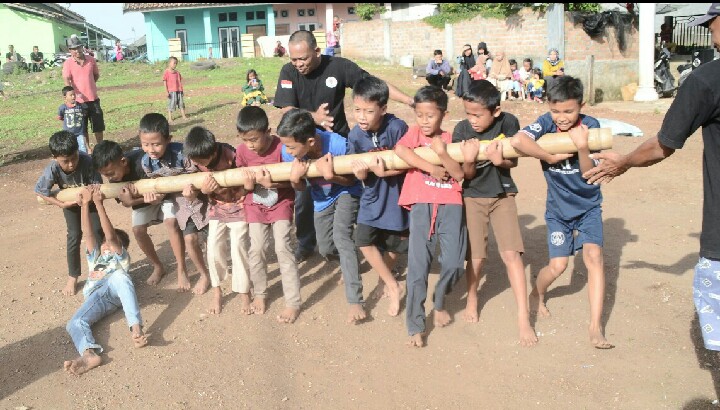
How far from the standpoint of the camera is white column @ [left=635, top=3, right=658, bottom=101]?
15656mm

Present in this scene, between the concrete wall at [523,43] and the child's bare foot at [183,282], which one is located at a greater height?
the concrete wall at [523,43]

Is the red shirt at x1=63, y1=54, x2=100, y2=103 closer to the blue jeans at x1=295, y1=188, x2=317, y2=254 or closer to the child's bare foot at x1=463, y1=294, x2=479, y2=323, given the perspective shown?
the blue jeans at x1=295, y1=188, x2=317, y2=254

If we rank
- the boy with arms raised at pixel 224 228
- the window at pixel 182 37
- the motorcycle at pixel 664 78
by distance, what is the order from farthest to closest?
the window at pixel 182 37 < the motorcycle at pixel 664 78 < the boy with arms raised at pixel 224 228

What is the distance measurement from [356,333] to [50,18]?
43906 mm

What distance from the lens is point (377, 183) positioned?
15.5 feet

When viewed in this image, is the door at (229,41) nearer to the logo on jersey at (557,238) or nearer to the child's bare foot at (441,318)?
the child's bare foot at (441,318)

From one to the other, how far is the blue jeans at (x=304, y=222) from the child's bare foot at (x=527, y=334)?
7.94ft

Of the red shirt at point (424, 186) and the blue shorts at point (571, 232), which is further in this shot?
the red shirt at point (424, 186)

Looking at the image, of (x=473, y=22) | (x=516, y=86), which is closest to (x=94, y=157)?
(x=516, y=86)

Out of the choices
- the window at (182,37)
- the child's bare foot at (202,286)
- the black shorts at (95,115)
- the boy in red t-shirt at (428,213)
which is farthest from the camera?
the window at (182,37)

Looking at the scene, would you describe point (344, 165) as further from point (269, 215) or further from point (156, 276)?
point (156, 276)

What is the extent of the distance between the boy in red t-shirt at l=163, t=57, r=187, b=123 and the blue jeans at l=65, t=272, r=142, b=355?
12.5m

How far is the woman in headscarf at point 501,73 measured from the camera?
56.9ft

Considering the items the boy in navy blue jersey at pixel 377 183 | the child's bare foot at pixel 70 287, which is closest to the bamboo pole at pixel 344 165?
the boy in navy blue jersey at pixel 377 183
